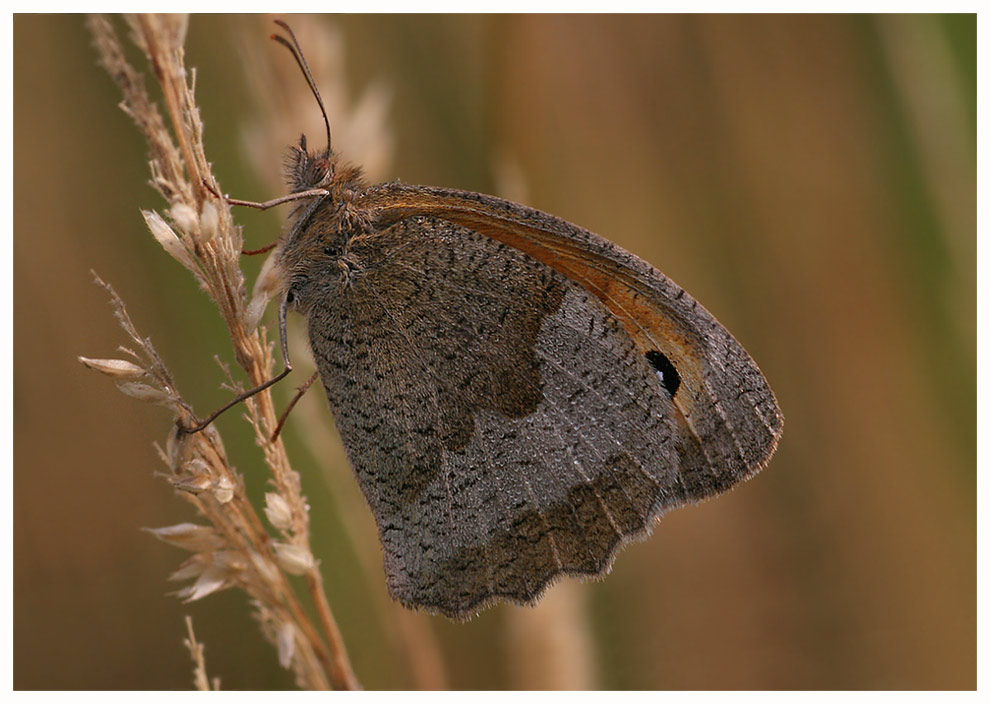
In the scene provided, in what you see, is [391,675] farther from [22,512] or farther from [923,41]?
[923,41]

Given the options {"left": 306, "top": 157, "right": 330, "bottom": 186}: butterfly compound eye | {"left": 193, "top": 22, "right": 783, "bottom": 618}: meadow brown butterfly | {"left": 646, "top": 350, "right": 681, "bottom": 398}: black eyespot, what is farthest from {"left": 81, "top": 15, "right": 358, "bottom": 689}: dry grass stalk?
{"left": 646, "top": 350, "right": 681, "bottom": 398}: black eyespot

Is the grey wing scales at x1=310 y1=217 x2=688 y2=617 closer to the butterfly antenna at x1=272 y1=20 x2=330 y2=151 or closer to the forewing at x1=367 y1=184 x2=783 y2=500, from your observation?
the forewing at x1=367 y1=184 x2=783 y2=500

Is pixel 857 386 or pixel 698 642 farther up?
pixel 857 386

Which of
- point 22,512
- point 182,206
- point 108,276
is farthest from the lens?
point 22,512

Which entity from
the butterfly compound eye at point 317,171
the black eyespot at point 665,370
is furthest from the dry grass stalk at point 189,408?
the black eyespot at point 665,370

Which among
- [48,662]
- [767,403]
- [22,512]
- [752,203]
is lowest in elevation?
[48,662]

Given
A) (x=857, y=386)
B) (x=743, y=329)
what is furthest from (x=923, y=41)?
(x=857, y=386)

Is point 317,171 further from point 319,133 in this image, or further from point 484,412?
point 484,412
